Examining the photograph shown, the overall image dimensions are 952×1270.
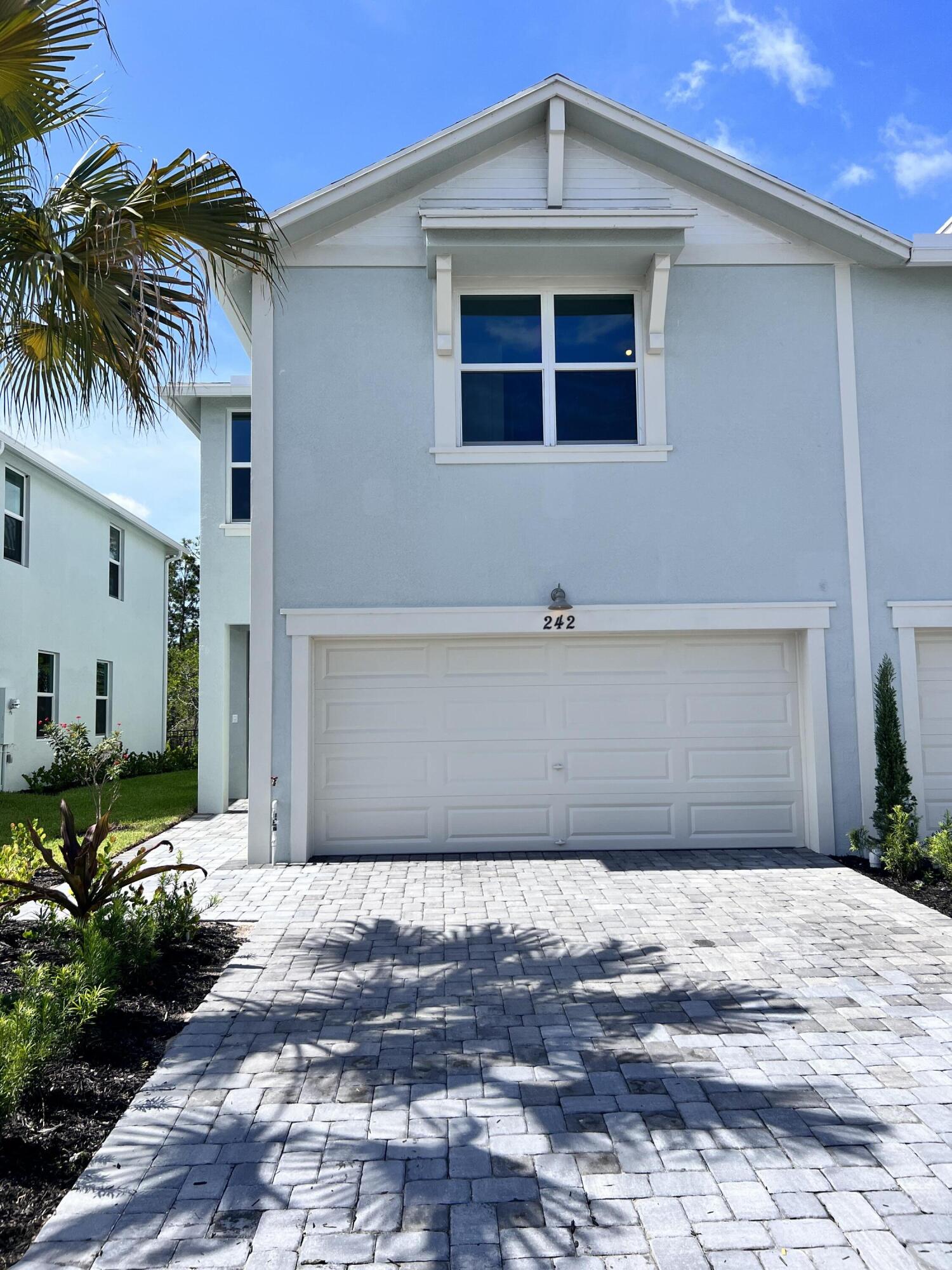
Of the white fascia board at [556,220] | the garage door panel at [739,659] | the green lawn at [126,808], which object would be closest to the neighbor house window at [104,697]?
the green lawn at [126,808]

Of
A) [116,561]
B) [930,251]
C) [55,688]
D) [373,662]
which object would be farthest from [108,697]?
[930,251]

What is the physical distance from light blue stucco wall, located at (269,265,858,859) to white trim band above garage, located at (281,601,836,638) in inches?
4.6

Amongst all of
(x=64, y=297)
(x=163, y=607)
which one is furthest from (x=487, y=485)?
(x=163, y=607)

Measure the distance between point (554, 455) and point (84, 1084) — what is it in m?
7.25

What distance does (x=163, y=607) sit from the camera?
22.8 metres

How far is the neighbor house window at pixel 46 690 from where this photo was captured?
1634cm

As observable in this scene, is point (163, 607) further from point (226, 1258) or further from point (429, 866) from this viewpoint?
point (226, 1258)

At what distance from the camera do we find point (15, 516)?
1567 cm

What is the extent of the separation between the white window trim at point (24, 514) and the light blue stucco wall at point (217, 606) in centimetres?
447

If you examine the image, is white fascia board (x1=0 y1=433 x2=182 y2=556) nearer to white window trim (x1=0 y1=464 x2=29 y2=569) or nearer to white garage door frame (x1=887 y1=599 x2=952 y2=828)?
white window trim (x1=0 y1=464 x2=29 y2=569)

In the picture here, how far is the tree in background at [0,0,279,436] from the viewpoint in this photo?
206 inches

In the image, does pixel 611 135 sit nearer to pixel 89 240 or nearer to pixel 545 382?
pixel 545 382

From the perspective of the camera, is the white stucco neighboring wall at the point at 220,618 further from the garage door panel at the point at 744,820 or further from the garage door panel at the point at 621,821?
the garage door panel at the point at 744,820

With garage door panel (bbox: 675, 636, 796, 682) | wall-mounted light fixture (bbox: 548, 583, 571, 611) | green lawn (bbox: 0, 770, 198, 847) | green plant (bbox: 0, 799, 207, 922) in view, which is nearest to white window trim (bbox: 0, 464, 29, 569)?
green lawn (bbox: 0, 770, 198, 847)
